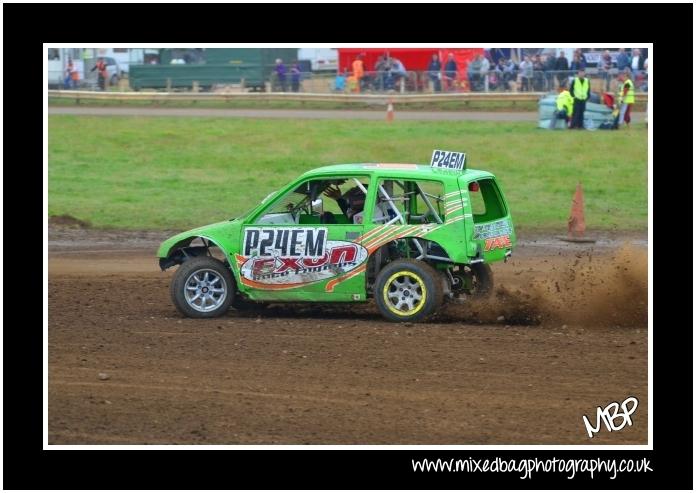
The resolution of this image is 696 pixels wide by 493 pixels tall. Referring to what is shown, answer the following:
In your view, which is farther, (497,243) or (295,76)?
(295,76)

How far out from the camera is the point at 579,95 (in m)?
27.8

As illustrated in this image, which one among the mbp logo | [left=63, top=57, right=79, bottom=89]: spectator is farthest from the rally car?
[left=63, top=57, right=79, bottom=89]: spectator

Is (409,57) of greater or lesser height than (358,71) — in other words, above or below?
above

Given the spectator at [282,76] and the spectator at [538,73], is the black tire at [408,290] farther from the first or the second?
the spectator at [282,76]

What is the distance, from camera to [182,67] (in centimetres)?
3569

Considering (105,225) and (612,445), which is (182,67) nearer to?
(105,225)

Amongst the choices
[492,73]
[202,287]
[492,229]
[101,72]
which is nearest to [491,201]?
[492,229]

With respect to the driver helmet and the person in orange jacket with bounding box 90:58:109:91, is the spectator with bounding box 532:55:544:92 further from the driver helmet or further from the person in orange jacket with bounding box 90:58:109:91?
the driver helmet

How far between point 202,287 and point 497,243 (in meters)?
3.24

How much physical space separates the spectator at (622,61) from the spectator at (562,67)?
A: 152 centimetres

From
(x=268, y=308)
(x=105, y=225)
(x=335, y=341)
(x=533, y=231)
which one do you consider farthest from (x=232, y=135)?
(x=335, y=341)

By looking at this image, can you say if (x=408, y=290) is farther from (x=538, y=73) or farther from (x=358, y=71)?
(x=358, y=71)

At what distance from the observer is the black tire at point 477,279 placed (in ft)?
41.6

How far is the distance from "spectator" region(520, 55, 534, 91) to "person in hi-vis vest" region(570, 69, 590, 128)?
310 cm
